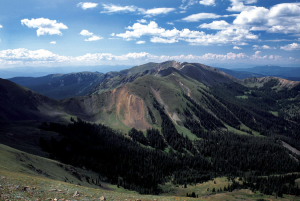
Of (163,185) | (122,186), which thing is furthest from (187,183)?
(122,186)

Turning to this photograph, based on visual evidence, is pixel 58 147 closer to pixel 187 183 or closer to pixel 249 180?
pixel 187 183

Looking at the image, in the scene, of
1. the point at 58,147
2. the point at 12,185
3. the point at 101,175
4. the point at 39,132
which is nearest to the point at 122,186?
the point at 101,175

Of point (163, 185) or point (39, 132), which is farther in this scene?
point (39, 132)

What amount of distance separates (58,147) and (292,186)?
19014cm

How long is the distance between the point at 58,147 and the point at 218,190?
134 metres

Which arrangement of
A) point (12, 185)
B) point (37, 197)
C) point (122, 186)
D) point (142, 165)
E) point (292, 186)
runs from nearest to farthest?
point (37, 197) < point (12, 185) < point (122, 186) < point (292, 186) < point (142, 165)

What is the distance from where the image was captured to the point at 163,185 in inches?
6826

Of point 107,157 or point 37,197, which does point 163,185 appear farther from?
point 37,197

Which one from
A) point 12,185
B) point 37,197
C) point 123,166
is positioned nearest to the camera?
point 37,197

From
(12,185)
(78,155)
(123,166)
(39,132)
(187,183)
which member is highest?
(12,185)

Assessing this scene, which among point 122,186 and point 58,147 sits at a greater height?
point 58,147

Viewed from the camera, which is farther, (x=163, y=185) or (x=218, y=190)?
(x=163, y=185)

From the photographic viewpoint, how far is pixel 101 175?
150500 millimetres

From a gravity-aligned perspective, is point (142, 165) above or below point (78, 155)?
below
